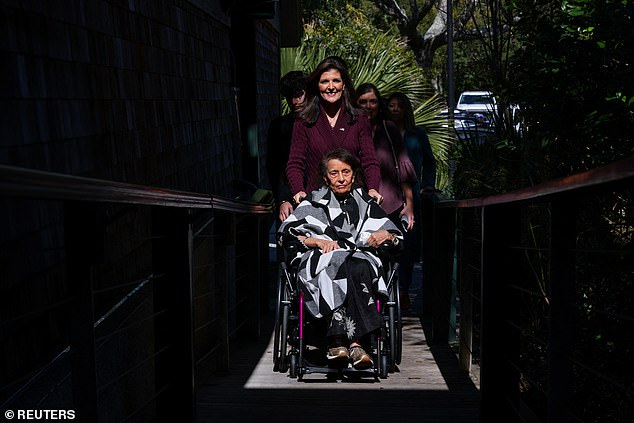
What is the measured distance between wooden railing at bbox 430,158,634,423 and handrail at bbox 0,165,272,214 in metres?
1.21

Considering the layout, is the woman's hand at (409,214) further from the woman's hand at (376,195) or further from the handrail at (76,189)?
the handrail at (76,189)

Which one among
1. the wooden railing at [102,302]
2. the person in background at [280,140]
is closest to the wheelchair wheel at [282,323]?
the wooden railing at [102,302]

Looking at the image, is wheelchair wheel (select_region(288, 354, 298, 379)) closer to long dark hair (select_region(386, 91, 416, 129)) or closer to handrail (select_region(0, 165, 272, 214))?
handrail (select_region(0, 165, 272, 214))

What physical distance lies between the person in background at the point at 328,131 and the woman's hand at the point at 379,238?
51cm

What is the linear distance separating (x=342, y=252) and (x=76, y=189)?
322 centimetres

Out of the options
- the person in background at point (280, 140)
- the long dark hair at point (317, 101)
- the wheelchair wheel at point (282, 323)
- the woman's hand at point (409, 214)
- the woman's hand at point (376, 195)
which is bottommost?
the wheelchair wheel at point (282, 323)

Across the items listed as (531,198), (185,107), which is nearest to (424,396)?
(531,198)

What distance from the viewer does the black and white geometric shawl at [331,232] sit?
567cm

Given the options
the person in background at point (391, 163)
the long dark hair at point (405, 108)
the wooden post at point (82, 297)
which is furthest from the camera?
the long dark hair at point (405, 108)

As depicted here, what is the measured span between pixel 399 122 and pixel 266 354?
2.46 metres

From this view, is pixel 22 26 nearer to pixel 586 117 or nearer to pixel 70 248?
pixel 70 248

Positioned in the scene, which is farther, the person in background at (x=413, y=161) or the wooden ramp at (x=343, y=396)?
the person in background at (x=413, y=161)

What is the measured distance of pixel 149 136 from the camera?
24.0 ft

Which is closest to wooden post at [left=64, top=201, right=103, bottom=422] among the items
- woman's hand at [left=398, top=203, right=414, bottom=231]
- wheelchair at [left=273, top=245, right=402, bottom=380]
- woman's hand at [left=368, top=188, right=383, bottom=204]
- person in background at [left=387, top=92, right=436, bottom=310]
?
wheelchair at [left=273, top=245, right=402, bottom=380]
